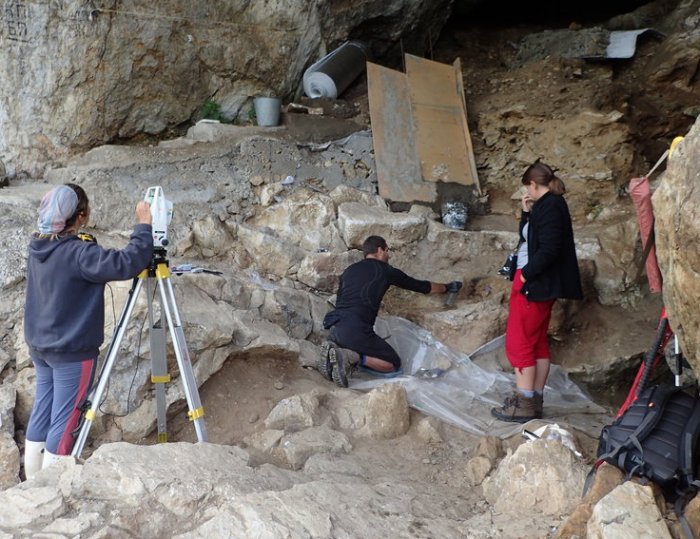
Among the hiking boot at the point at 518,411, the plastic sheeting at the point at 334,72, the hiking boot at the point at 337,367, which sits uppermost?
the plastic sheeting at the point at 334,72

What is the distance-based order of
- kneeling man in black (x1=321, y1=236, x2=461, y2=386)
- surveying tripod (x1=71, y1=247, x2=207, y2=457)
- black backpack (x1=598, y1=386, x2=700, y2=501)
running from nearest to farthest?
black backpack (x1=598, y1=386, x2=700, y2=501)
surveying tripod (x1=71, y1=247, x2=207, y2=457)
kneeling man in black (x1=321, y1=236, x2=461, y2=386)

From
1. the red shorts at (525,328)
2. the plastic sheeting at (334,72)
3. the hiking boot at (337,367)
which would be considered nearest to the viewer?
the red shorts at (525,328)

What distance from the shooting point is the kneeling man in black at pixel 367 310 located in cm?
478

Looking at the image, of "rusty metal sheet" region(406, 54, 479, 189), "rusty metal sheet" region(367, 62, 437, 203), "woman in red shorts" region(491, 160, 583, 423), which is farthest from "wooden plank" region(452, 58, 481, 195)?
"woman in red shorts" region(491, 160, 583, 423)

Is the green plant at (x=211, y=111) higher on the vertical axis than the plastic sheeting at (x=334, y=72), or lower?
lower

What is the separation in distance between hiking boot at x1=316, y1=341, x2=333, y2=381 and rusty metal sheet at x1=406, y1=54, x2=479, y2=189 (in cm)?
289

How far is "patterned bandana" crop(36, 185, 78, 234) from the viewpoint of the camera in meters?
2.99

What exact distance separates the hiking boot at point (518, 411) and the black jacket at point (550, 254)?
667mm

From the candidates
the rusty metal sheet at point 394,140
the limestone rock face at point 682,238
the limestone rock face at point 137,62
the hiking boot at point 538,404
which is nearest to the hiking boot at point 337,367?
the hiking boot at point 538,404

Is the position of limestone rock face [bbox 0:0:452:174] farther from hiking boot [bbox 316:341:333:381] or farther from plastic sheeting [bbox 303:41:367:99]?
hiking boot [bbox 316:341:333:381]

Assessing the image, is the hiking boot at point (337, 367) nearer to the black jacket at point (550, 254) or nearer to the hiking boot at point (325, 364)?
the hiking boot at point (325, 364)

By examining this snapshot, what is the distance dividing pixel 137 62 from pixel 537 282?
4.60 m

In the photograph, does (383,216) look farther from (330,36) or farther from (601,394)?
(330,36)

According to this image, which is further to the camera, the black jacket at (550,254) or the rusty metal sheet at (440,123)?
the rusty metal sheet at (440,123)
